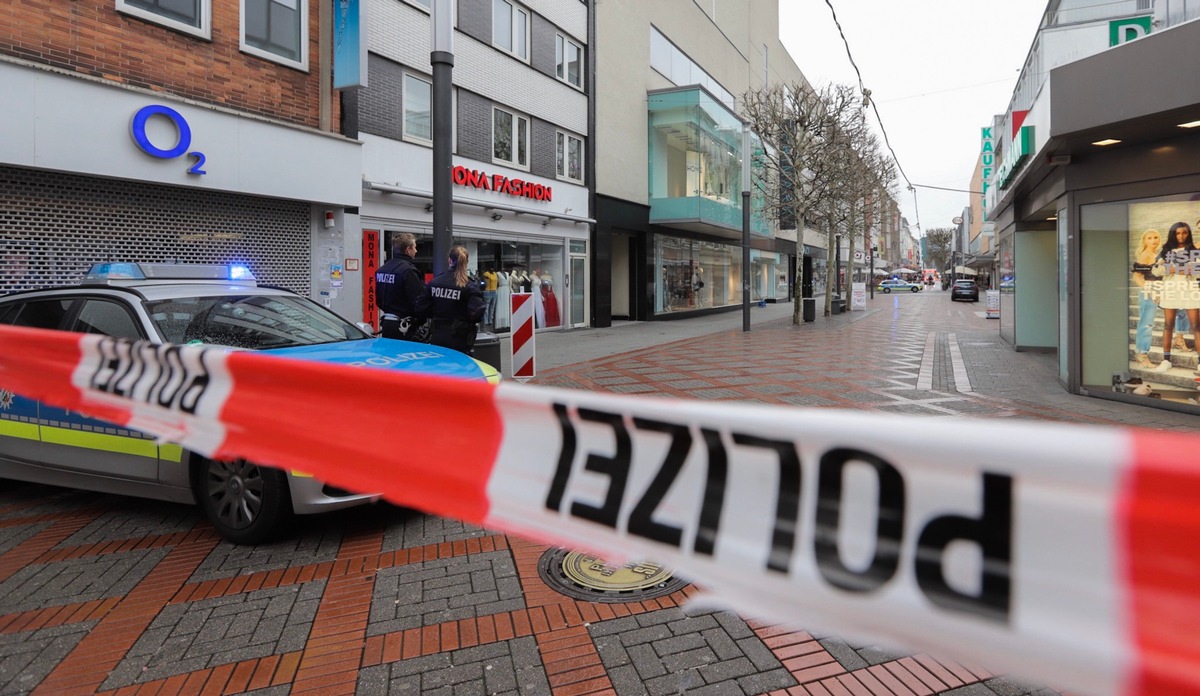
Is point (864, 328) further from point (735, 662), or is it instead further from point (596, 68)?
point (735, 662)

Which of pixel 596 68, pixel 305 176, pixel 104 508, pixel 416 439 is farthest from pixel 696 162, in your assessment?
pixel 416 439

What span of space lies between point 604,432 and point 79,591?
11.3ft

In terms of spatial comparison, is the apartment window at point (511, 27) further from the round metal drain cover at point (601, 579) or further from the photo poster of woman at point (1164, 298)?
the round metal drain cover at point (601, 579)

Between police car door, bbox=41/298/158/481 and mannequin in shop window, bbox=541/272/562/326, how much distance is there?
578 inches

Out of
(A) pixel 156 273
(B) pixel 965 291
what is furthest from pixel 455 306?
(B) pixel 965 291

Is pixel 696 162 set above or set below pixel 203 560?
above

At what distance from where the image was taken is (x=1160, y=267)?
8.20m

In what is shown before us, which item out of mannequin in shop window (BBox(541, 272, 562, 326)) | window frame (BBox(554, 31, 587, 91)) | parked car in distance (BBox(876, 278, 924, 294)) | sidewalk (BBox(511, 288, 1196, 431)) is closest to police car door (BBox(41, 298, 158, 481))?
sidewalk (BBox(511, 288, 1196, 431))

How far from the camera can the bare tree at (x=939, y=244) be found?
123m

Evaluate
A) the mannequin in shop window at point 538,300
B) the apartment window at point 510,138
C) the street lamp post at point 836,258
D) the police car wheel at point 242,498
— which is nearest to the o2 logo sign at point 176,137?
the police car wheel at point 242,498

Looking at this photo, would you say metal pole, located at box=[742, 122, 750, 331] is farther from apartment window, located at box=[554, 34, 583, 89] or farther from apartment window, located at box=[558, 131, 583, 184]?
apartment window, located at box=[554, 34, 583, 89]

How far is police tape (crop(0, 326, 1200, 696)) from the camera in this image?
1134 millimetres

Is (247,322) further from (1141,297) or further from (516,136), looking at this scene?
(516,136)

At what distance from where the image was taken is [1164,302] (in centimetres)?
819
